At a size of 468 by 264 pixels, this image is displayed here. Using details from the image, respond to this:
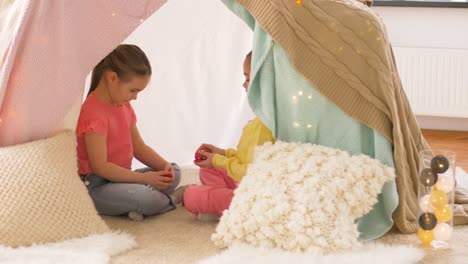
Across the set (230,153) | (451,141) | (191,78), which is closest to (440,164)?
(230,153)

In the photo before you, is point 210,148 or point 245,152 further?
point 210,148

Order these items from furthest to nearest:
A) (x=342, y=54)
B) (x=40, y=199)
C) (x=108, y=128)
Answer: (x=108, y=128)
(x=342, y=54)
(x=40, y=199)

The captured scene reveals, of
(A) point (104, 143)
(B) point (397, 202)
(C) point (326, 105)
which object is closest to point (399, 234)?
(B) point (397, 202)

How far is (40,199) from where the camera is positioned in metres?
1.94

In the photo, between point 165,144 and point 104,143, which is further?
point 165,144

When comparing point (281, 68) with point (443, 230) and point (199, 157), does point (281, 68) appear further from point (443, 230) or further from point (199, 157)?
point (443, 230)

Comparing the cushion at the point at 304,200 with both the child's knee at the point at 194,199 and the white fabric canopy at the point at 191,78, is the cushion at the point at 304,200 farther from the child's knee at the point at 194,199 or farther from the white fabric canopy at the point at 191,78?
the white fabric canopy at the point at 191,78

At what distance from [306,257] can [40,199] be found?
0.73m

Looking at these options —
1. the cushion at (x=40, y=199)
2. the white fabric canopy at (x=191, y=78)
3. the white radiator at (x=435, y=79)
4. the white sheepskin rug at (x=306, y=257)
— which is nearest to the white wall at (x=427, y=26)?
the white radiator at (x=435, y=79)

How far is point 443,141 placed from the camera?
3.90 metres

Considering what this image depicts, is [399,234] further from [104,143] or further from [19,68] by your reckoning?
[19,68]

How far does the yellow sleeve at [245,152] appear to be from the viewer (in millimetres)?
2205

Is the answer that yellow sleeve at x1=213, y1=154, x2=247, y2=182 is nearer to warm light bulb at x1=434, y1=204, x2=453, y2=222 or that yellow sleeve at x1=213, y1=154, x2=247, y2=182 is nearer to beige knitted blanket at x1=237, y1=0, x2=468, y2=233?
beige knitted blanket at x1=237, y1=0, x2=468, y2=233

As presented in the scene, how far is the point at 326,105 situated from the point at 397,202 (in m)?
0.35
